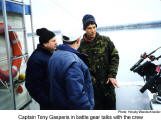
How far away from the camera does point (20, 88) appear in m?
2.40

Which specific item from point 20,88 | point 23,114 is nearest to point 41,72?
point 23,114

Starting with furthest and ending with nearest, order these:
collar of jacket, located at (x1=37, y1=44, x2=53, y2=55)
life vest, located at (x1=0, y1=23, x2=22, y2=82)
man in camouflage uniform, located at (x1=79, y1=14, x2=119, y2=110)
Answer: life vest, located at (x1=0, y1=23, x2=22, y2=82) → man in camouflage uniform, located at (x1=79, y1=14, x2=119, y2=110) → collar of jacket, located at (x1=37, y1=44, x2=53, y2=55)

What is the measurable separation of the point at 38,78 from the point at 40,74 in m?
0.04

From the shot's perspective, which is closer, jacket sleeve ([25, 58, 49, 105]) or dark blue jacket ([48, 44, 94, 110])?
dark blue jacket ([48, 44, 94, 110])

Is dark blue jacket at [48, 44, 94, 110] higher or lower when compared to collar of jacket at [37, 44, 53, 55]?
lower

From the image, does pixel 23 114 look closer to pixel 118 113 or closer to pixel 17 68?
pixel 118 113

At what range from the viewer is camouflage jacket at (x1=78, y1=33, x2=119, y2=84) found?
1.72m

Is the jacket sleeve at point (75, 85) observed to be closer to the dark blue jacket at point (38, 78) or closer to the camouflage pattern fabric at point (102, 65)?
the dark blue jacket at point (38, 78)

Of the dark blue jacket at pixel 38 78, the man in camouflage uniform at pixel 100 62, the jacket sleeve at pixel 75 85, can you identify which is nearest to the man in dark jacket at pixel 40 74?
the dark blue jacket at pixel 38 78

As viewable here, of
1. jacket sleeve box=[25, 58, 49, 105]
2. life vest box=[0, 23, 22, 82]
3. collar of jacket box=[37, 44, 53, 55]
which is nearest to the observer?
jacket sleeve box=[25, 58, 49, 105]

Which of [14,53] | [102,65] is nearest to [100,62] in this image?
[102,65]

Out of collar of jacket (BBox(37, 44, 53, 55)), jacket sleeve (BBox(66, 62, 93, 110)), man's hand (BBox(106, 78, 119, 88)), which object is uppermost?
collar of jacket (BBox(37, 44, 53, 55))

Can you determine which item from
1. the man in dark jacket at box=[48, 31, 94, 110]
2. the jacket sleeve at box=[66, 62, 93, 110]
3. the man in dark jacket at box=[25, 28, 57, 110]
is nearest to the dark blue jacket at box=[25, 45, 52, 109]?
the man in dark jacket at box=[25, 28, 57, 110]

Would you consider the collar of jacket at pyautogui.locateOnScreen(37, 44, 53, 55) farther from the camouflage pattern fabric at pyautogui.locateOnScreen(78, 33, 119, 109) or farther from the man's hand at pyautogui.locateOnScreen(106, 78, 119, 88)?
the man's hand at pyautogui.locateOnScreen(106, 78, 119, 88)
